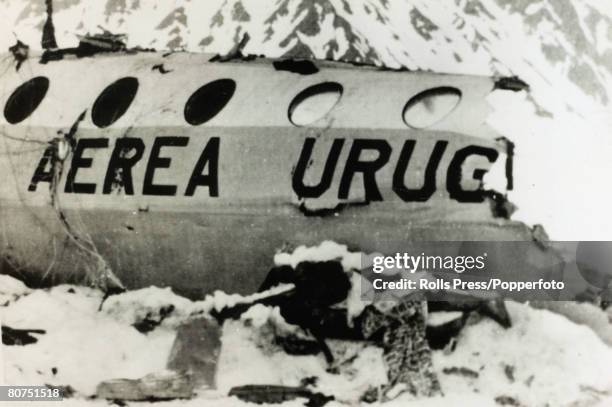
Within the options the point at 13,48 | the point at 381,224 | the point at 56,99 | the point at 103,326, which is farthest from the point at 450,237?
the point at 13,48

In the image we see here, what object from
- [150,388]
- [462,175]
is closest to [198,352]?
[150,388]

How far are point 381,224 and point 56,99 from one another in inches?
25.4

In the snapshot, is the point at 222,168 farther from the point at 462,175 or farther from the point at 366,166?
the point at 462,175

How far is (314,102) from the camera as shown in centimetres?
98

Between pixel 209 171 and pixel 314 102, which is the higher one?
pixel 314 102

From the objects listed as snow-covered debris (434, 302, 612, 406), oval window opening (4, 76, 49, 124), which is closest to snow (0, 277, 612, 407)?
snow-covered debris (434, 302, 612, 406)

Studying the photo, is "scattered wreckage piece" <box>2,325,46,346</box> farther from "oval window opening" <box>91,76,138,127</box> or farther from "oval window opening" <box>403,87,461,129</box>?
"oval window opening" <box>403,87,461,129</box>

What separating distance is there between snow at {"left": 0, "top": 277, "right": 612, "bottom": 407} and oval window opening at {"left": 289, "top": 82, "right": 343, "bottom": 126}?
0.34m

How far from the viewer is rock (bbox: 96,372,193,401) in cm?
99

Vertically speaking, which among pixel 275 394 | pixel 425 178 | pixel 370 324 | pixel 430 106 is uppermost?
pixel 430 106

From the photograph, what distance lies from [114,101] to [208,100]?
0.18 meters

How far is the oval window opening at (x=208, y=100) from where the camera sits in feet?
3.26

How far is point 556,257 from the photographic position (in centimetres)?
97

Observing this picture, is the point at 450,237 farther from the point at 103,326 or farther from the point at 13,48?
the point at 13,48
